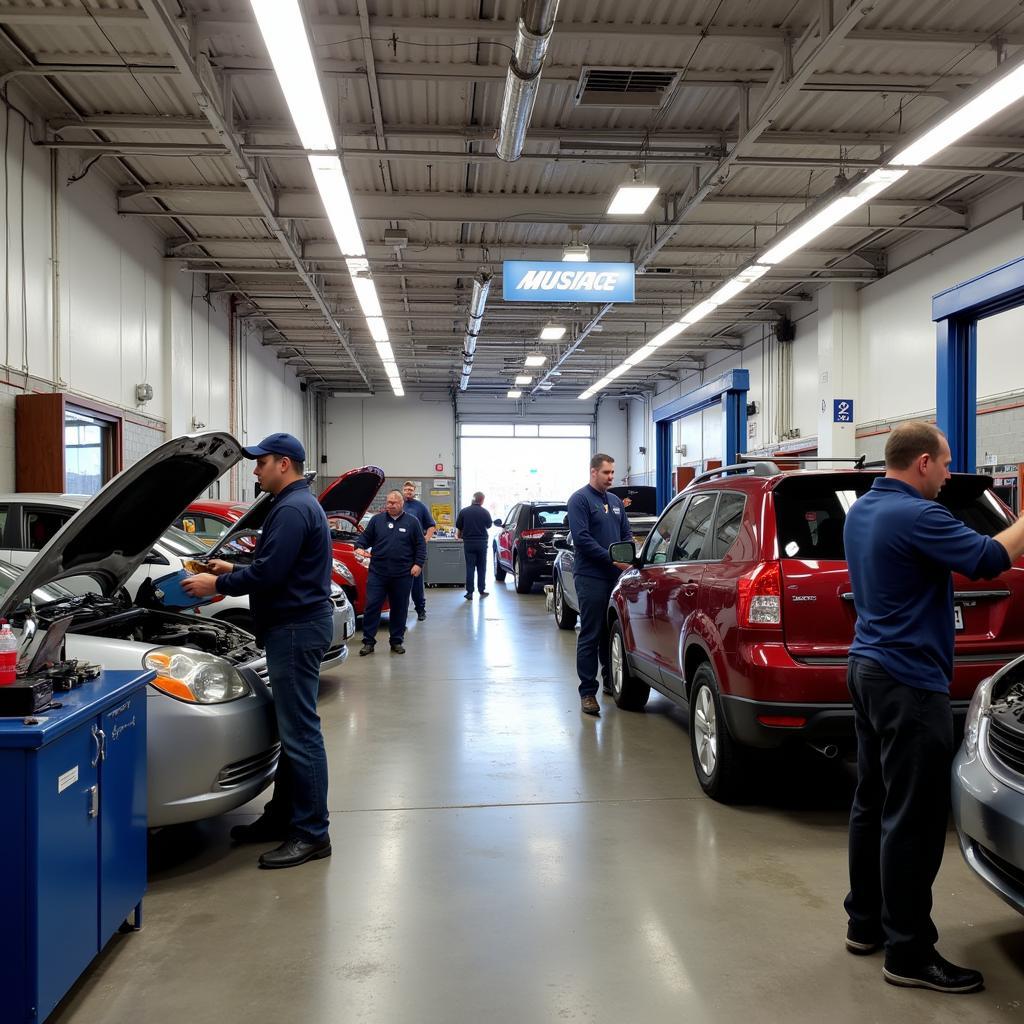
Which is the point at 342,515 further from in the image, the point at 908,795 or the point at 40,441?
the point at 908,795

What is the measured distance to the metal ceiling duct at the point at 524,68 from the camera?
5504 millimetres

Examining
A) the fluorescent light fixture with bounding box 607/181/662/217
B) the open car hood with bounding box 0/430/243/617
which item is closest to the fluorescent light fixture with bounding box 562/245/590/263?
the fluorescent light fixture with bounding box 607/181/662/217

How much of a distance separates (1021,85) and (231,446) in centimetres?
631

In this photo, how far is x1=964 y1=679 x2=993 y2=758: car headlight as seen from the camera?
2779 millimetres

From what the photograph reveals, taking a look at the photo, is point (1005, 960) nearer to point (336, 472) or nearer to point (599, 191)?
point (599, 191)

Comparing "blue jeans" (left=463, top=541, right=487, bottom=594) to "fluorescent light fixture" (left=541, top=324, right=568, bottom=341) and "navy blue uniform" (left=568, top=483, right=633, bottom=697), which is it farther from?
"navy blue uniform" (left=568, top=483, right=633, bottom=697)

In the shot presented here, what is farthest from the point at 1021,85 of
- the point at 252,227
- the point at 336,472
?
the point at 336,472

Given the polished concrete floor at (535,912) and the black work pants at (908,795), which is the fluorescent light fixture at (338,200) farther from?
the black work pants at (908,795)

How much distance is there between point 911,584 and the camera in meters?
2.56

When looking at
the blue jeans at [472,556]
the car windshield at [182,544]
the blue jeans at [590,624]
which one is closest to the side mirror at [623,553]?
the blue jeans at [590,624]

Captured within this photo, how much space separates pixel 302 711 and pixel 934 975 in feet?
8.08

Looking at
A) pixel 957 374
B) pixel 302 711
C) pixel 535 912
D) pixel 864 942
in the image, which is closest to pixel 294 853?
pixel 302 711

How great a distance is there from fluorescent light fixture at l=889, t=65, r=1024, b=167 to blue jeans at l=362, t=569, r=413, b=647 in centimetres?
624

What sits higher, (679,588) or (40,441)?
(40,441)
